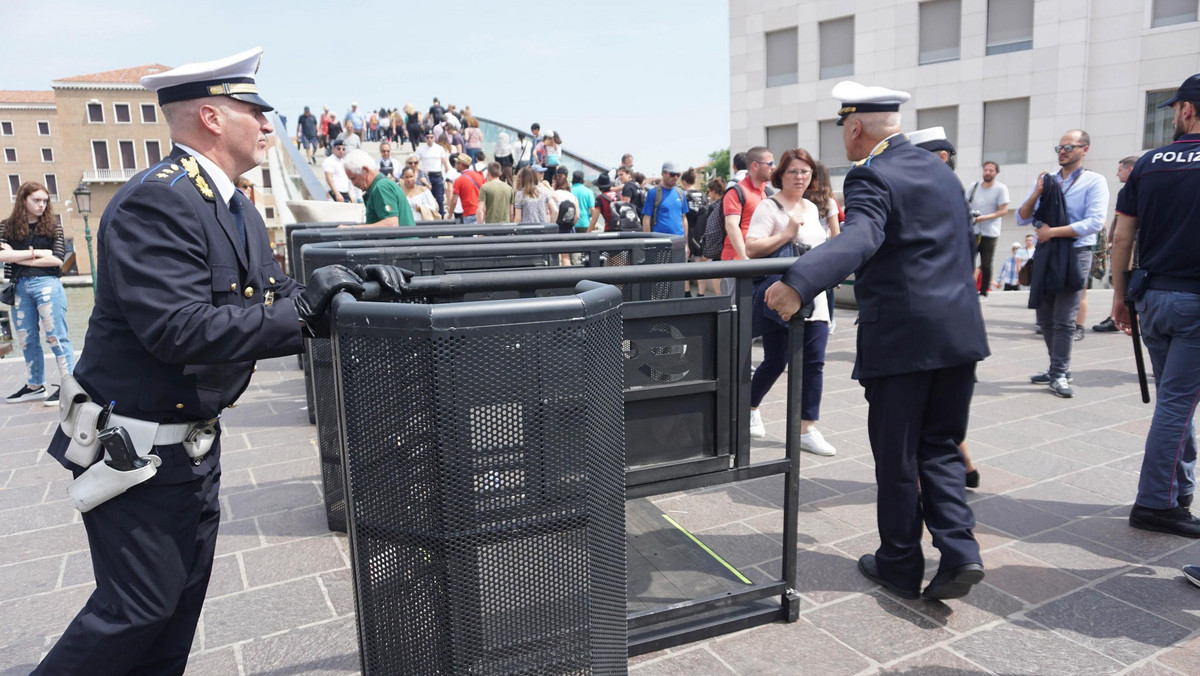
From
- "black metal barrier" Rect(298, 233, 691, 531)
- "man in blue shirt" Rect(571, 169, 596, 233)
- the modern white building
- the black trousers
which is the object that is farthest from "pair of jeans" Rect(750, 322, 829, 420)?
the modern white building

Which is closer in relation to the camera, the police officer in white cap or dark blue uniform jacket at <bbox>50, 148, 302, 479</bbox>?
dark blue uniform jacket at <bbox>50, 148, 302, 479</bbox>

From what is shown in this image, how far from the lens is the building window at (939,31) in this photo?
28.9 metres

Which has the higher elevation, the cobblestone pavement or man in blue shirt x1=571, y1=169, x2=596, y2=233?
man in blue shirt x1=571, y1=169, x2=596, y2=233

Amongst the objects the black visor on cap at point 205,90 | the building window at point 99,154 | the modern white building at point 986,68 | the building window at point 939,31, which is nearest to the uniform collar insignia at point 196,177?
the black visor on cap at point 205,90

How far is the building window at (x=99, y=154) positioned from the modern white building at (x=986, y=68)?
57.7 metres

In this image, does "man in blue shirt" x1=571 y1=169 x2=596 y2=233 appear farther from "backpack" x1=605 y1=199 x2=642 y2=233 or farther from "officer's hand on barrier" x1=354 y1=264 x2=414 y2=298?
"officer's hand on barrier" x1=354 y1=264 x2=414 y2=298

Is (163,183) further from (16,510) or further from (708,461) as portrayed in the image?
(16,510)

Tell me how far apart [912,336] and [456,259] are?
2.04m

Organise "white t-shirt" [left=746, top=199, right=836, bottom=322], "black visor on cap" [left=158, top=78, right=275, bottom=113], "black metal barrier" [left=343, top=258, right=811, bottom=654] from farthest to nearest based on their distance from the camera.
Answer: "white t-shirt" [left=746, top=199, right=836, bottom=322] → "black metal barrier" [left=343, top=258, right=811, bottom=654] → "black visor on cap" [left=158, top=78, right=275, bottom=113]

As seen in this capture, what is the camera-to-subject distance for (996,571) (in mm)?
3436

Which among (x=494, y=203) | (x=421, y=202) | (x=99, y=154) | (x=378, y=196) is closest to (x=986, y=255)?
(x=494, y=203)

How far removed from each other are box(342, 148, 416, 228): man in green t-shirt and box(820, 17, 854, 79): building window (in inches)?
1113

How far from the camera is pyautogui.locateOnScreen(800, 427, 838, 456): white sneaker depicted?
16.8ft

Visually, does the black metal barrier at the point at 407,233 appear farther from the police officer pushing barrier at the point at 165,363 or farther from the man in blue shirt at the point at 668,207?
the man in blue shirt at the point at 668,207
